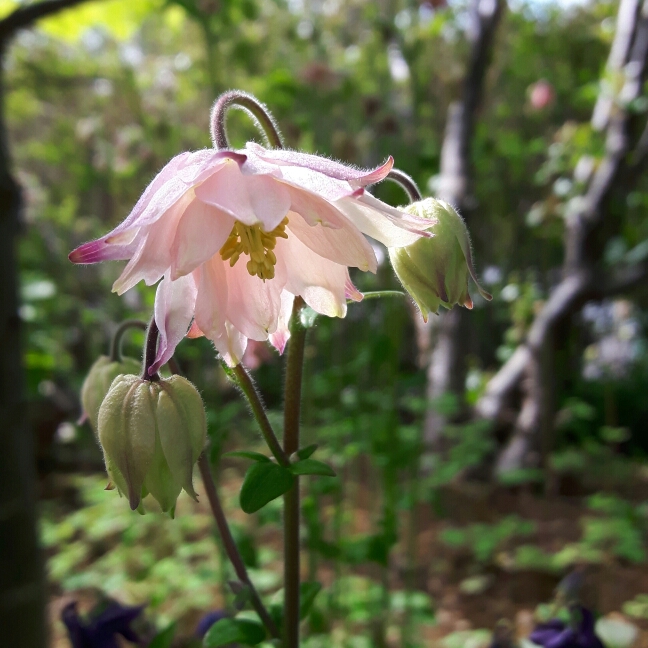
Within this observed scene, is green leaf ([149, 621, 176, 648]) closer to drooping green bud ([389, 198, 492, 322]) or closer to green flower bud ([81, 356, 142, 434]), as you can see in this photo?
green flower bud ([81, 356, 142, 434])

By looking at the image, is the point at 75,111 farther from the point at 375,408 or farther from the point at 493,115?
the point at 375,408

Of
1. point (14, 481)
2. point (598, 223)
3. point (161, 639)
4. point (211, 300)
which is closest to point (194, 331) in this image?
point (211, 300)

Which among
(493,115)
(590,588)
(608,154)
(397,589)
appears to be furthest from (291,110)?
(493,115)

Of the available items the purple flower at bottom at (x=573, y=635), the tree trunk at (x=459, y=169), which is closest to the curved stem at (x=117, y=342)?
the purple flower at bottom at (x=573, y=635)

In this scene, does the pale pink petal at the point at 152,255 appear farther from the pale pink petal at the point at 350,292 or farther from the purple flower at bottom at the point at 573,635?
the purple flower at bottom at the point at 573,635

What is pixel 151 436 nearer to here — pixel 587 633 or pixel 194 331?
pixel 194 331

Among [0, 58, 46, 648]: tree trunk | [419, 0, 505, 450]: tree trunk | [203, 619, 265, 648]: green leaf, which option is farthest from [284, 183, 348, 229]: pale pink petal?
[419, 0, 505, 450]: tree trunk
